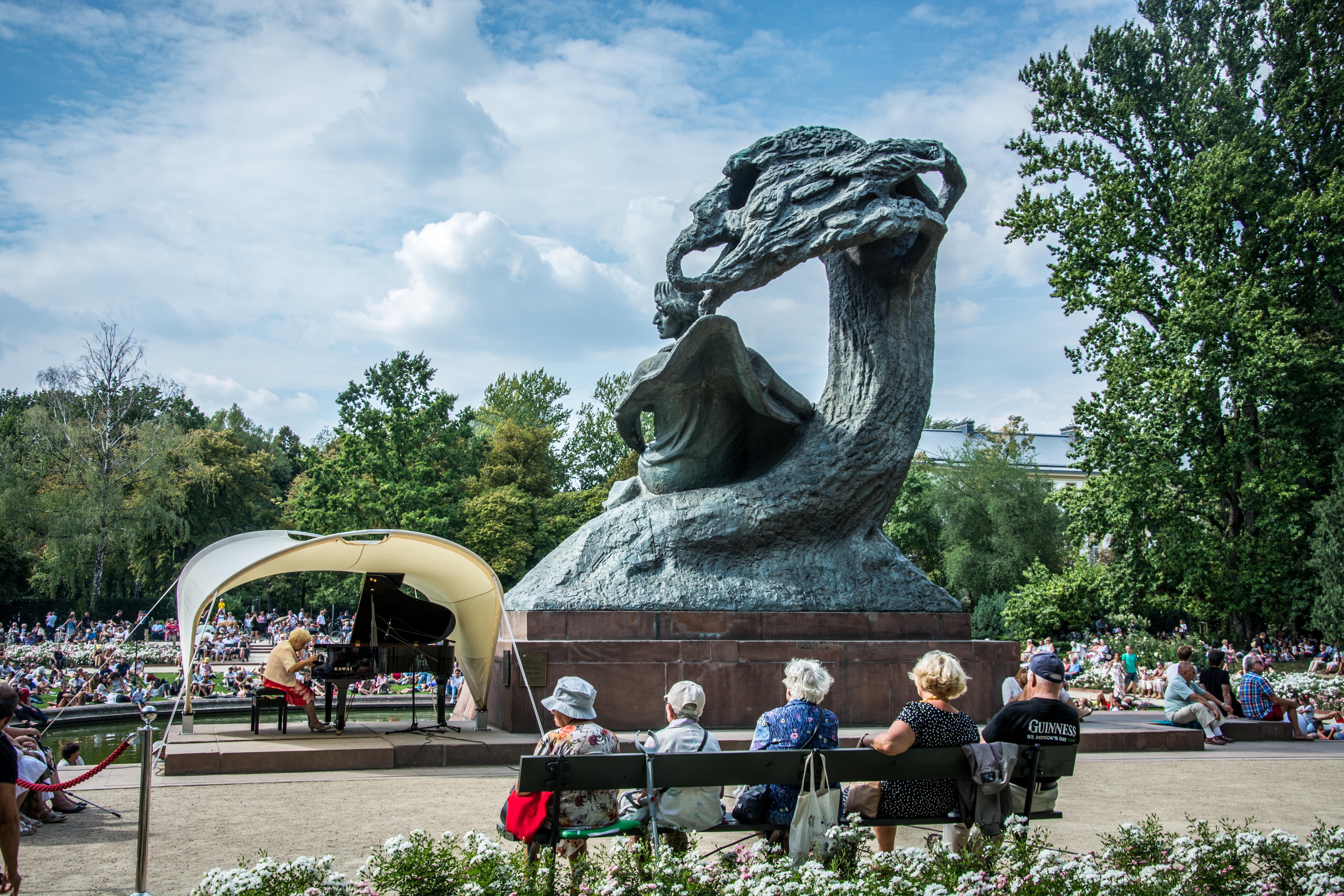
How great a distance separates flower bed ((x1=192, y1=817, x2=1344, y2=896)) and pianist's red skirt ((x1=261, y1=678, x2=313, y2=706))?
17.1 feet

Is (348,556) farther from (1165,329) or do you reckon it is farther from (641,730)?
(1165,329)

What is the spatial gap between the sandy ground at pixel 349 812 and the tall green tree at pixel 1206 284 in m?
16.3

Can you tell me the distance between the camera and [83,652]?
2456 cm

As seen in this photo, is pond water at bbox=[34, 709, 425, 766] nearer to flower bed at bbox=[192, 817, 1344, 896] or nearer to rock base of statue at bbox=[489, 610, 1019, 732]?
rock base of statue at bbox=[489, 610, 1019, 732]

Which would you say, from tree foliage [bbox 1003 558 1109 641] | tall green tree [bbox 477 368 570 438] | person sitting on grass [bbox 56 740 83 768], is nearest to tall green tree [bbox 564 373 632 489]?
tall green tree [bbox 477 368 570 438]

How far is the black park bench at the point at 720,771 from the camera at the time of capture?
3.95 m

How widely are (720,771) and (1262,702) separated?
1050 cm

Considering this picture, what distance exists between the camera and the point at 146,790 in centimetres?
405

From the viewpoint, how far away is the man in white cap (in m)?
4.21

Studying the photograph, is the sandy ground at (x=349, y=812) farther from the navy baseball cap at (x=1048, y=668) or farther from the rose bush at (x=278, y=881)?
the navy baseball cap at (x=1048, y=668)

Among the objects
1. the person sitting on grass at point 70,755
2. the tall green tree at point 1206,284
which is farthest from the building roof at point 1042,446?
the person sitting on grass at point 70,755

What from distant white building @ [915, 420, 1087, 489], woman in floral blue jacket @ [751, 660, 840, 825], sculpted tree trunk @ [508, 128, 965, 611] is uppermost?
distant white building @ [915, 420, 1087, 489]

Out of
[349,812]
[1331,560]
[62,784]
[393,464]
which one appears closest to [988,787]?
[349,812]

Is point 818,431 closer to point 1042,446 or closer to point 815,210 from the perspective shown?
point 815,210
